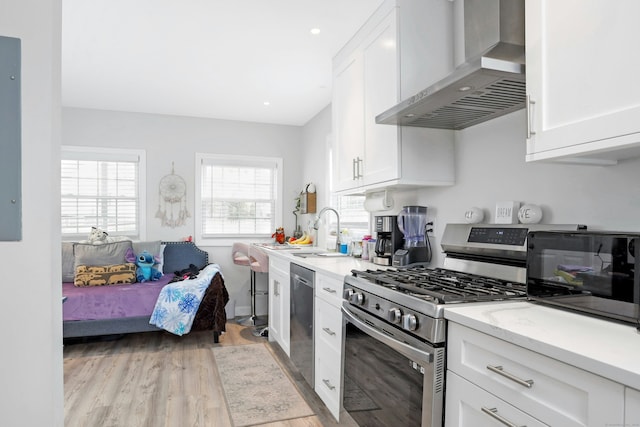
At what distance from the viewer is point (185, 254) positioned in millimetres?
4914

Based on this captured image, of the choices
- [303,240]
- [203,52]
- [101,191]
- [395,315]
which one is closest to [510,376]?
[395,315]

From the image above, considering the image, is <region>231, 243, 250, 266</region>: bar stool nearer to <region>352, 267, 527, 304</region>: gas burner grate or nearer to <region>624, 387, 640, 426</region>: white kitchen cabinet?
<region>352, 267, 527, 304</region>: gas burner grate

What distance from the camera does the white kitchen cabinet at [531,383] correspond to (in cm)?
86

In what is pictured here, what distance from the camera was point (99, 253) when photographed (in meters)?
4.31

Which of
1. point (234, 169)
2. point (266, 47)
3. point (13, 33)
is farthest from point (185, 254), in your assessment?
point (13, 33)

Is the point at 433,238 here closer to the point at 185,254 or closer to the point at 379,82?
the point at 379,82

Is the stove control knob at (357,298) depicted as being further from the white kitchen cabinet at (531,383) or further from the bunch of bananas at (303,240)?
the bunch of bananas at (303,240)

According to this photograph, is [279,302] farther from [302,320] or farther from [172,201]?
[172,201]

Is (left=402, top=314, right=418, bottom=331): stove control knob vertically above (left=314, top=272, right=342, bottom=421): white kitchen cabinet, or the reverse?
(left=402, top=314, right=418, bottom=331): stove control knob

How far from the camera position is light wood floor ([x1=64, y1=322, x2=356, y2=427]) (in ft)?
8.01

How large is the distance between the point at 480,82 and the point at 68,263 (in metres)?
4.47

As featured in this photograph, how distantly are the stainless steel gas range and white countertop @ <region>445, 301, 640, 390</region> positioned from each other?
109mm

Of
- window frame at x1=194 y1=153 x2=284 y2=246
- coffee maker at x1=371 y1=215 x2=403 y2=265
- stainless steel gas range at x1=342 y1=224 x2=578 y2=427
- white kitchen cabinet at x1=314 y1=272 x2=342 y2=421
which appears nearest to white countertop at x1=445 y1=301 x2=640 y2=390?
stainless steel gas range at x1=342 y1=224 x2=578 y2=427

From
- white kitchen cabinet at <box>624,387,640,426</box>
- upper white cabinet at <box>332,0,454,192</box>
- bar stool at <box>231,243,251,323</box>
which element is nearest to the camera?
white kitchen cabinet at <box>624,387,640,426</box>
